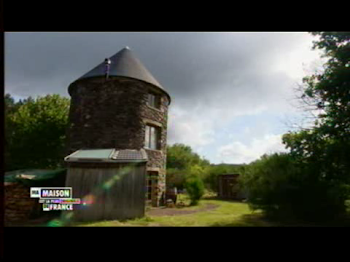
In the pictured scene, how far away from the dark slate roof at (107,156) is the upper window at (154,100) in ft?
10.0

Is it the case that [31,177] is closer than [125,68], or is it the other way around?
[31,177]

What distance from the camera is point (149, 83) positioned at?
1157 centimetres

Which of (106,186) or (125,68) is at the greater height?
(125,68)

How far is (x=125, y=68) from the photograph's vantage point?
1141 centimetres

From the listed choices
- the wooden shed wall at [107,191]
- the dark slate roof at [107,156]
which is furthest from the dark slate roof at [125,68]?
the wooden shed wall at [107,191]

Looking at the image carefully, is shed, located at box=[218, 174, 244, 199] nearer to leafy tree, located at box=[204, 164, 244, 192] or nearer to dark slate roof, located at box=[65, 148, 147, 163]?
leafy tree, located at box=[204, 164, 244, 192]

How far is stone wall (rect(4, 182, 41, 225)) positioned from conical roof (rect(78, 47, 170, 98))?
5.87 m

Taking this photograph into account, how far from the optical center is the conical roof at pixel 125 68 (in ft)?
36.4

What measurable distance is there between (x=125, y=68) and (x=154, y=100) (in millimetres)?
2263

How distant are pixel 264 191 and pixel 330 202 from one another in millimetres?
2338

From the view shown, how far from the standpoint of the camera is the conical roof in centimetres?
1110

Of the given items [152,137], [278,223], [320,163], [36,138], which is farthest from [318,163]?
[36,138]

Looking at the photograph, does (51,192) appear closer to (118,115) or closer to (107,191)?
(107,191)

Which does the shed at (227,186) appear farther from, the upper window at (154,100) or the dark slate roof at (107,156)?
the dark slate roof at (107,156)
